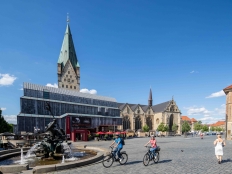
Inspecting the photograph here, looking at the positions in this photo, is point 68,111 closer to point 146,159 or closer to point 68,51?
point 68,51

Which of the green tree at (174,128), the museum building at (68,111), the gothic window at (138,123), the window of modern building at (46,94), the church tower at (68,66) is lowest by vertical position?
the green tree at (174,128)

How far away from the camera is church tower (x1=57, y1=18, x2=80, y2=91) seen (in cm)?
9419

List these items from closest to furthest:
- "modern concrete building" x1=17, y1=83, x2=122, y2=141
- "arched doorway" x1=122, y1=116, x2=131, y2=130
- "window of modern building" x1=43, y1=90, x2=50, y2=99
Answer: "modern concrete building" x1=17, y1=83, x2=122, y2=141
"window of modern building" x1=43, y1=90, x2=50, y2=99
"arched doorway" x1=122, y1=116, x2=131, y2=130

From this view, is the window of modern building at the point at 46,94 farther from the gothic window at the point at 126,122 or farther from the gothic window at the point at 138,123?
the gothic window at the point at 138,123

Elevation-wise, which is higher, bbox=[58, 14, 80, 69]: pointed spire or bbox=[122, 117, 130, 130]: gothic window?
bbox=[58, 14, 80, 69]: pointed spire

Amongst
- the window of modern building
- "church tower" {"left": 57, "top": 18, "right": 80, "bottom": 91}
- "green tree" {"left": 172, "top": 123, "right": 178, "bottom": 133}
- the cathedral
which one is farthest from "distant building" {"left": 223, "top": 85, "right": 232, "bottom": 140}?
"church tower" {"left": 57, "top": 18, "right": 80, "bottom": 91}

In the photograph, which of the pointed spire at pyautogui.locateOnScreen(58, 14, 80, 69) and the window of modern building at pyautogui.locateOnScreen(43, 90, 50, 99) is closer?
the window of modern building at pyautogui.locateOnScreen(43, 90, 50, 99)

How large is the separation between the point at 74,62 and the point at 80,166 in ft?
309

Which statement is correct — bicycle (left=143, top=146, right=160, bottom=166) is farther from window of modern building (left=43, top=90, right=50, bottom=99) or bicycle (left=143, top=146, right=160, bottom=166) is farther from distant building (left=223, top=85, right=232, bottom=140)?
window of modern building (left=43, top=90, right=50, bottom=99)

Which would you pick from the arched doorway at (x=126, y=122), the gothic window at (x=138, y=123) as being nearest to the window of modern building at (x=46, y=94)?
the arched doorway at (x=126, y=122)

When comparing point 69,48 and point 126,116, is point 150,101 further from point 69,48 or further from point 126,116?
point 69,48

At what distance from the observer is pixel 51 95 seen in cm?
5791

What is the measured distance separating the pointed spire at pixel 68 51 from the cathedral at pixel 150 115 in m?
32.6

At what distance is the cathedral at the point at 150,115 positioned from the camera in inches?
3703
